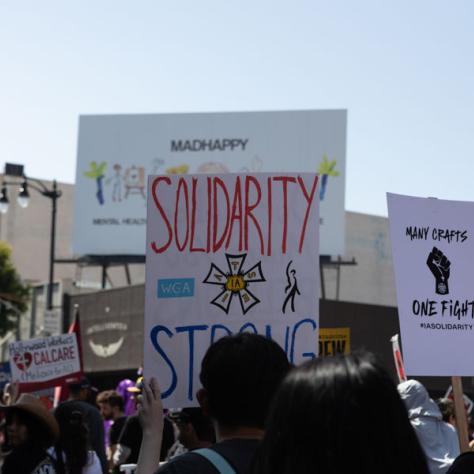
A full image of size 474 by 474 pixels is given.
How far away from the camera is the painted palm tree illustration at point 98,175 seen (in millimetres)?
37875

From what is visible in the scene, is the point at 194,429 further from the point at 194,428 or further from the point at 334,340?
the point at 334,340

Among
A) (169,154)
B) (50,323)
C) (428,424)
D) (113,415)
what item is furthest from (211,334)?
(169,154)

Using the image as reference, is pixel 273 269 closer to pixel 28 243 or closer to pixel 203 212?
pixel 203 212

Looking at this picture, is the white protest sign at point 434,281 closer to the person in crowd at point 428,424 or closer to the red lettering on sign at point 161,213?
the red lettering on sign at point 161,213

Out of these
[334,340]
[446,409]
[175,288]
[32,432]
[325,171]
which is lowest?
[446,409]

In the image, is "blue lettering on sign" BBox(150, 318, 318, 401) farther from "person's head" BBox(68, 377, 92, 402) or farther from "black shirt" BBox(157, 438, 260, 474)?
"person's head" BBox(68, 377, 92, 402)

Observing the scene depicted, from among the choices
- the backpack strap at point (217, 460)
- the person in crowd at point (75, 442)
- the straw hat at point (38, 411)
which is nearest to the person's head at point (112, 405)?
→ the person in crowd at point (75, 442)

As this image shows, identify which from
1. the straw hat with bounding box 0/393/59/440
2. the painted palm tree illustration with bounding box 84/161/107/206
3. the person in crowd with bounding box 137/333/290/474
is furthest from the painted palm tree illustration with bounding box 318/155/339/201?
the person in crowd with bounding box 137/333/290/474

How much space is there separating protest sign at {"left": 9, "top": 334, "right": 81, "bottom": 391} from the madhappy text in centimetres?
889

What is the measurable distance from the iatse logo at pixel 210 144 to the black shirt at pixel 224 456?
3451 cm

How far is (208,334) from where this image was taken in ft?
15.3

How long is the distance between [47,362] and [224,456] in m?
11.3

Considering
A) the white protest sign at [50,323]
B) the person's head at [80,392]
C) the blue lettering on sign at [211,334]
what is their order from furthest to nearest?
the white protest sign at [50,323], the person's head at [80,392], the blue lettering on sign at [211,334]

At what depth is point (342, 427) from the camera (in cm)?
196
